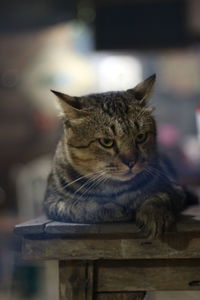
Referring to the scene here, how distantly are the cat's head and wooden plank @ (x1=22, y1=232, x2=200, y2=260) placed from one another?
5.0 inches

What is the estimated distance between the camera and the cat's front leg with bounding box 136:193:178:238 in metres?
0.82

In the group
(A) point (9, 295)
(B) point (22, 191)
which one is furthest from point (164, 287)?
(B) point (22, 191)

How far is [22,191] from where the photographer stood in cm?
228

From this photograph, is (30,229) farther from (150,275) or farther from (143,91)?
(143,91)

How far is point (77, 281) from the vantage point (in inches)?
33.5

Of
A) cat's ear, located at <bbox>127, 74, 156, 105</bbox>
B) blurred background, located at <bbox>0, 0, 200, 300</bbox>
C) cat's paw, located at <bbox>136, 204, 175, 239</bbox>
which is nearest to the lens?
cat's paw, located at <bbox>136, 204, 175, 239</bbox>

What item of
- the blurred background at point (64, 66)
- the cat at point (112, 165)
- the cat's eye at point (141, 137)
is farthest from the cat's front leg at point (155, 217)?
the blurred background at point (64, 66)

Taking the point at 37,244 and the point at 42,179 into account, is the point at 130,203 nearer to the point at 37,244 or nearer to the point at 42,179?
the point at 37,244

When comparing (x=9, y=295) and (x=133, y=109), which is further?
(x=9, y=295)

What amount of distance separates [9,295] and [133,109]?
103 cm

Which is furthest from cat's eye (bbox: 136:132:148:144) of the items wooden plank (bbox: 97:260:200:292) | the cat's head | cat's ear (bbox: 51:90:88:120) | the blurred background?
the blurred background

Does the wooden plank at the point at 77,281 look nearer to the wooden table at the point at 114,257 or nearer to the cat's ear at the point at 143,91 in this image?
the wooden table at the point at 114,257

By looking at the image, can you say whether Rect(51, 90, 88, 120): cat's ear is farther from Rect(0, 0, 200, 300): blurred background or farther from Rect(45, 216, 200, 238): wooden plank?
Rect(0, 0, 200, 300): blurred background

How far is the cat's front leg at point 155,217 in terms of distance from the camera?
0.82 meters
